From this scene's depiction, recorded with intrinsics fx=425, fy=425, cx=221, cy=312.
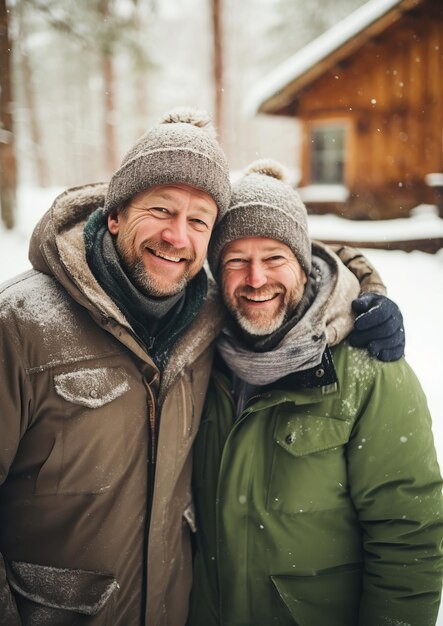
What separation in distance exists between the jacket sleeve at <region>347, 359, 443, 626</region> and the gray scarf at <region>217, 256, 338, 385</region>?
27cm

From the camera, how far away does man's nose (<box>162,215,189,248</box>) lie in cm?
207

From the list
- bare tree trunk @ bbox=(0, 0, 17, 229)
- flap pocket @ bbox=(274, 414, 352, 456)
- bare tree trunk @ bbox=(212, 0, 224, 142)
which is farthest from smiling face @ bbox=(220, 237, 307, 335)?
bare tree trunk @ bbox=(212, 0, 224, 142)

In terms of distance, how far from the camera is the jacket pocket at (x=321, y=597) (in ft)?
6.42

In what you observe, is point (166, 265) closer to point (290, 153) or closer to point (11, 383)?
point (11, 383)

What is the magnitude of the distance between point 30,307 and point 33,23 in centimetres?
960

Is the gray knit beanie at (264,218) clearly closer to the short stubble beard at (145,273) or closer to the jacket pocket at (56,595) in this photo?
the short stubble beard at (145,273)

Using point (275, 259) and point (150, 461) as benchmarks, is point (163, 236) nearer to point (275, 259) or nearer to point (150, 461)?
point (275, 259)

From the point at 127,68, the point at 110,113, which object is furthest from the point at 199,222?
the point at 127,68

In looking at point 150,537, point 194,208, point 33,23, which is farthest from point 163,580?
point 33,23

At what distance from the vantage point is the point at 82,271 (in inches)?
69.5

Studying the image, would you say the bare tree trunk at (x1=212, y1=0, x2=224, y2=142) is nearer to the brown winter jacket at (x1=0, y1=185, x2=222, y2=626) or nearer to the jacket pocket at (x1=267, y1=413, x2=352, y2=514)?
the brown winter jacket at (x1=0, y1=185, x2=222, y2=626)

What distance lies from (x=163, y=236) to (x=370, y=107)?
10.8m

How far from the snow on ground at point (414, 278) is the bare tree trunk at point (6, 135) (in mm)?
312

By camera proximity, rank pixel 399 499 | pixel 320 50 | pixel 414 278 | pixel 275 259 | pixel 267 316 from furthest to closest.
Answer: pixel 320 50 < pixel 414 278 < pixel 275 259 < pixel 267 316 < pixel 399 499
